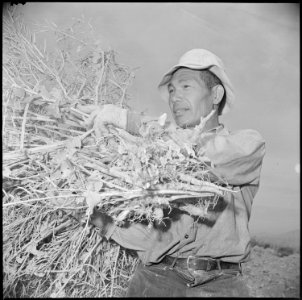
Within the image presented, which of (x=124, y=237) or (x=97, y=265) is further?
(x=97, y=265)

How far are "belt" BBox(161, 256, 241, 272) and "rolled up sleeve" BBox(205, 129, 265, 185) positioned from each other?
239 mm

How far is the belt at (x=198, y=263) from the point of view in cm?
113

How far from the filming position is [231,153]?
3.29ft

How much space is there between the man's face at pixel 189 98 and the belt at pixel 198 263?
0.42 meters

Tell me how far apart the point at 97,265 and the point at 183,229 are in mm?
429

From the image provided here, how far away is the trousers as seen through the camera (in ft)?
3.73

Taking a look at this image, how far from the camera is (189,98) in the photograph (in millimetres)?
1379

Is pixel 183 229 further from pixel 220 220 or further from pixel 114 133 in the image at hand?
pixel 114 133

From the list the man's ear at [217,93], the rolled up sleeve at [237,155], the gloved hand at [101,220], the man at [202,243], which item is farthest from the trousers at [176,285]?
the man's ear at [217,93]

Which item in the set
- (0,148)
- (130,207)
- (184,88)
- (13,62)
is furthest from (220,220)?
(13,62)

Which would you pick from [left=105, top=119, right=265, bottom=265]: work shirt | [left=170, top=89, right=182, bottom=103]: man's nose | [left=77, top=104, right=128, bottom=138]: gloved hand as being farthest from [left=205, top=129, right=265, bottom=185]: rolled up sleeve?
[left=170, top=89, right=182, bottom=103]: man's nose

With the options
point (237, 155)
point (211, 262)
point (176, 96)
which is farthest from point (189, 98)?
point (211, 262)

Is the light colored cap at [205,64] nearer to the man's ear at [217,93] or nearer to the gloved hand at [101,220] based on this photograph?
the man's ear at [217,93]

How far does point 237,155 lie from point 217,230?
24 cm
